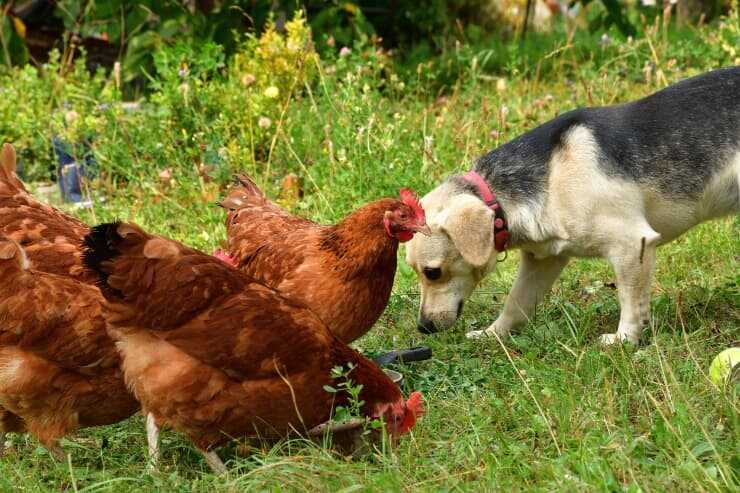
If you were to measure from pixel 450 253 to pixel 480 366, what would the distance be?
2.12 feet

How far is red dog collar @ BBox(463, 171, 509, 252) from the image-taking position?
217 inches

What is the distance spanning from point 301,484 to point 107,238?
119 cm

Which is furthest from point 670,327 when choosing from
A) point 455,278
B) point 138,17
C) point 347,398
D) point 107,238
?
point 138,17

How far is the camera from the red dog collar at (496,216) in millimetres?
5508

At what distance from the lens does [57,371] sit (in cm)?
429

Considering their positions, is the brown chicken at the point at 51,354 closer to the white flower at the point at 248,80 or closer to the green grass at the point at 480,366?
the green grass at the point at 480,366

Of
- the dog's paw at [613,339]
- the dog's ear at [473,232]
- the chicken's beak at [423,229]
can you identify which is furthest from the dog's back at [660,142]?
the dog's paw at [613,339]

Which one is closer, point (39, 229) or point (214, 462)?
point (214, 462)

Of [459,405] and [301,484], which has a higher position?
[301,484]

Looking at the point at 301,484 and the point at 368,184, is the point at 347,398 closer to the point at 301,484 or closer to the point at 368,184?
the point at 301,484

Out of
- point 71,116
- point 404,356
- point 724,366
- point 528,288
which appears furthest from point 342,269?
point 71,116

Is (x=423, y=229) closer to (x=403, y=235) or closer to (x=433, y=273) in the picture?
(x=403, y=235)

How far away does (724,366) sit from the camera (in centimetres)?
447

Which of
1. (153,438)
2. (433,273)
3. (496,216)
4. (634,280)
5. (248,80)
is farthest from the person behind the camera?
(248,80)
